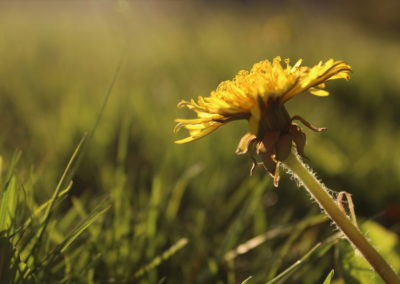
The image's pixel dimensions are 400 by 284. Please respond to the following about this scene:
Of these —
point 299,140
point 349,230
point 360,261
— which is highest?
point 299,140

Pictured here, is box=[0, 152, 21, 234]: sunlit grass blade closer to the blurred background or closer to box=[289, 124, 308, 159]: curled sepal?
the blurred background

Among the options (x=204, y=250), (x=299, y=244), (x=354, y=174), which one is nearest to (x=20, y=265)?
(x=204, y=250)

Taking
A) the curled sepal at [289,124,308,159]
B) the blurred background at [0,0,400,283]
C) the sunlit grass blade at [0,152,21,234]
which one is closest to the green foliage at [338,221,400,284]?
the blurred background at [0,0,400,283]

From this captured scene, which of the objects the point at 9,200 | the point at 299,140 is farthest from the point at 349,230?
the point at 9,200

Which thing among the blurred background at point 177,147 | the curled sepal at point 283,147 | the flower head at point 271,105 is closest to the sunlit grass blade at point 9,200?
the blurred background at point 177,147

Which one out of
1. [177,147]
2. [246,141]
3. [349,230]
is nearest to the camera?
[349,230]

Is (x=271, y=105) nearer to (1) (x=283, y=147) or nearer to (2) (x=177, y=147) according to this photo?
(1) (x=283, y=147)
